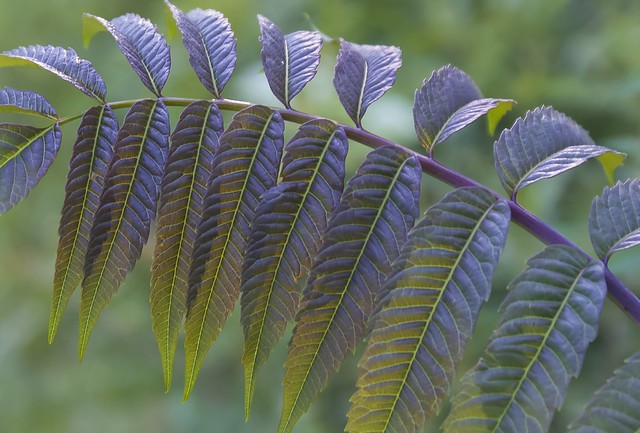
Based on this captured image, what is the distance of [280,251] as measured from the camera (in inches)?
23.1

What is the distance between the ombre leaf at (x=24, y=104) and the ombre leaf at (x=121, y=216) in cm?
8

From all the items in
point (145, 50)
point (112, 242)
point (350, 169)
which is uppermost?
point (145, 50)

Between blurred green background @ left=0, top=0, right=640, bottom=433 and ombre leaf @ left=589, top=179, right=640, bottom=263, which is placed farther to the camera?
blurred green background @ left=0, top=0, right=640, bottom=433

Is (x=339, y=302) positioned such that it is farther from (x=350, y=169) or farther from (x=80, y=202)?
(x=350, y=169)

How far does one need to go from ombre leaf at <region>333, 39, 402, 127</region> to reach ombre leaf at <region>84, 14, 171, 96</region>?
0.17 m

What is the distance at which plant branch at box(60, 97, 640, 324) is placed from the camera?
557 millimetres

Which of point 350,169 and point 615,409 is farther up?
point 615,409

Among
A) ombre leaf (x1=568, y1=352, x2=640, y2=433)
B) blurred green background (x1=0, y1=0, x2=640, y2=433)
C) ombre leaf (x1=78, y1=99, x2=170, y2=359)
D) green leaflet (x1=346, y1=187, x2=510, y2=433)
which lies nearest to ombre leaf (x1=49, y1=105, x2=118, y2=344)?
ombre leaf (x1=78, y1=99, x2=170, y2=359)

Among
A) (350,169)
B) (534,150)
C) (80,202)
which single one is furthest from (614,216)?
(350,169)

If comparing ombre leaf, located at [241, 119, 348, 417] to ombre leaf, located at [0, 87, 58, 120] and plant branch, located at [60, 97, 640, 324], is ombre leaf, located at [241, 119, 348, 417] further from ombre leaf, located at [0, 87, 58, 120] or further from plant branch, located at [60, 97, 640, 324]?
ombre leaf, located at [0, 87, 58, 120]

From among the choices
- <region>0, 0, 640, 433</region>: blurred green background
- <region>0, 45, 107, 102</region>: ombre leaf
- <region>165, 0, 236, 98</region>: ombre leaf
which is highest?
<region>165, 0, 236, 98</region>: ombre leaf

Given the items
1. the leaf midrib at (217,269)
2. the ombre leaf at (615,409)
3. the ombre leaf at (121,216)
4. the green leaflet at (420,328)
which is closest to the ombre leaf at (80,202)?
the ombre leaf at (121,216)

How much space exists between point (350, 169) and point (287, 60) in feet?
5.17

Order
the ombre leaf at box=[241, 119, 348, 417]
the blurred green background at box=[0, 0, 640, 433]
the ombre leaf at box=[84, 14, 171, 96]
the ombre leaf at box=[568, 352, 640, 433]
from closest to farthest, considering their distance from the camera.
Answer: the ombre leaf at box=[568, 352, 640, 433], the ombre leaf at box=[241, 119, 348, 417], the ombre leaf at box=[84, 14, 171, 96], the blurred green background at box=[0, 0, 640, 433]
